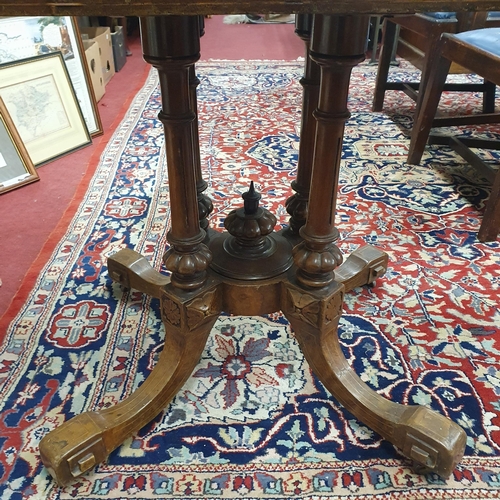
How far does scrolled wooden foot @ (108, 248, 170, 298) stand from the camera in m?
1.09

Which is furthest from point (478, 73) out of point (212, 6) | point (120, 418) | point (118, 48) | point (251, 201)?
point (118, 48)

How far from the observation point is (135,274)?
110cm

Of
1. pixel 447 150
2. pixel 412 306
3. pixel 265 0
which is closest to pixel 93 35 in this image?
pixel 447 150

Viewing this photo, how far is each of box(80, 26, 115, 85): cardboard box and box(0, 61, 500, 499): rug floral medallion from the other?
131 centimetres

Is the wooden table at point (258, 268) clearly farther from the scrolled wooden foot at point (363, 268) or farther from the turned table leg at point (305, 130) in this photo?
the scrolled wooden foot at point (363, 268)

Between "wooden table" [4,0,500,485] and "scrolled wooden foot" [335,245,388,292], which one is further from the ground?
"wooden table" [4,0,500,485]

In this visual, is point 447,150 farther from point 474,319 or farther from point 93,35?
point 93,35

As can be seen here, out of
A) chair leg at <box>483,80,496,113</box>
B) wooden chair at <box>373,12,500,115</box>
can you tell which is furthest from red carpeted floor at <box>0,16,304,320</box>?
chair leg at <box>483,80,496,113</box>

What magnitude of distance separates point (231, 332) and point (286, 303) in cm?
27

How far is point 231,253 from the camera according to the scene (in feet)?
Result: 2.87

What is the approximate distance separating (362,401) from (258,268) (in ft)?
0.96

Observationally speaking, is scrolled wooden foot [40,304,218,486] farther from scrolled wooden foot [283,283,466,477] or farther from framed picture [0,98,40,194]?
framed picture [0,98,40,194]

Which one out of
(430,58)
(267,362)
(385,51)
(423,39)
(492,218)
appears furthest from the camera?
(385,51)

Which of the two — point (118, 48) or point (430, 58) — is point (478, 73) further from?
point (118, 48)
